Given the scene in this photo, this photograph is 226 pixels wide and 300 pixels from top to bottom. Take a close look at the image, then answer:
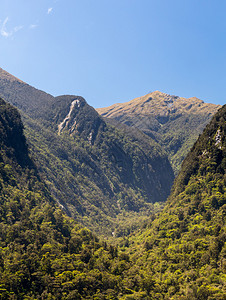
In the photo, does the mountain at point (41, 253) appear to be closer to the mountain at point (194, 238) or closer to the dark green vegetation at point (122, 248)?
the dark green vegetation at point (122, 248)

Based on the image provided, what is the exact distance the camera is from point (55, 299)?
70375 mm

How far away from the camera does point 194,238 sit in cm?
10119

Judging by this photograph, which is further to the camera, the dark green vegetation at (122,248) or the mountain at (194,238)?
the mountain at (194,238)

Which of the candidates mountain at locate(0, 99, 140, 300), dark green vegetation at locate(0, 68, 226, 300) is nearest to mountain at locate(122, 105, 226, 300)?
dark green vegetation at locate(0, 68, 226, 300)

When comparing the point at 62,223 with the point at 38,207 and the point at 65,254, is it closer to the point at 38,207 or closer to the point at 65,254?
the point at 38,207

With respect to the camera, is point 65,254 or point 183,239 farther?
point 183,239

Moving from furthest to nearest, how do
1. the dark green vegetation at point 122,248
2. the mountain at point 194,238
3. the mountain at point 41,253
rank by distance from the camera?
the mountain at point 194,238, the dark green vegetation at point 122,248, the mountain at point 41,253

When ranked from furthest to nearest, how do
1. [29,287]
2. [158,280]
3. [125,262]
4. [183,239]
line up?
[183,239]
[125,262]
[158,280]
[29,287]

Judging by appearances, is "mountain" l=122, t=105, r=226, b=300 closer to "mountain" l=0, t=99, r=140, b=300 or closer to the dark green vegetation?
the dark green vegetation

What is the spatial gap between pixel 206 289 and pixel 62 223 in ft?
265

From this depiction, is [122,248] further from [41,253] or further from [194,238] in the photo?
[41,253]

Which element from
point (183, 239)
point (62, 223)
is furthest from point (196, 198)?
point (62, 223)

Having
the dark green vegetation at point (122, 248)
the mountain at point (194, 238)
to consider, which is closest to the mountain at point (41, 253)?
the dark green vegetation at point (122, 248)

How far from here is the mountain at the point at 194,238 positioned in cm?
7588
